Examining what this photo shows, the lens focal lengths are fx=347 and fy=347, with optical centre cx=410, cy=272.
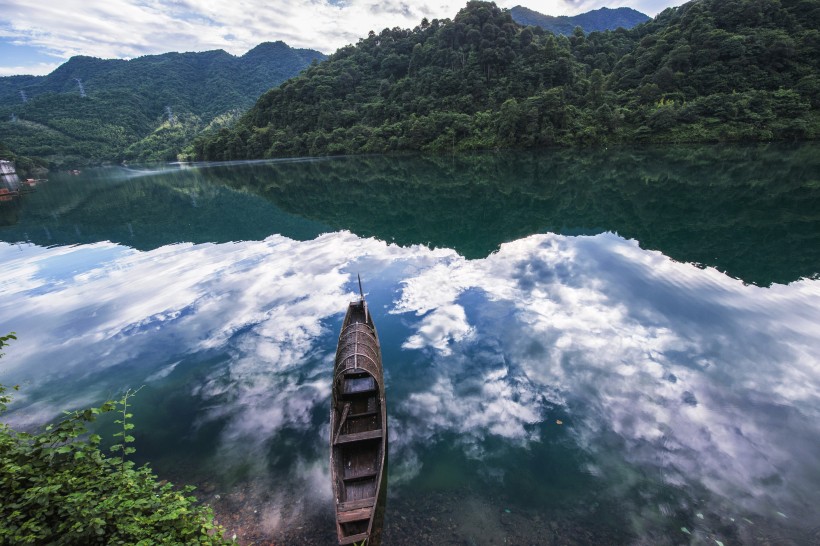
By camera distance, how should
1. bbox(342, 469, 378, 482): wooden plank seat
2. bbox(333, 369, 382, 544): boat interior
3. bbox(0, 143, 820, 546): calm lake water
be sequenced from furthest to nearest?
bbox(0, 143, 820, 546): calm lake water
bbox(342, 469, 378, 482): wooden plank seat
bbox(333, 369, 382, 544): boat interior

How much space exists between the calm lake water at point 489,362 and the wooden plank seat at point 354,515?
1.20m

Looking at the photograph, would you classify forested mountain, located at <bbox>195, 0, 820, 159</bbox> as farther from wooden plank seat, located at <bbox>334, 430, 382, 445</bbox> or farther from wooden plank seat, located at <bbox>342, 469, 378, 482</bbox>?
wooden plank seat, located at <bbox>342, 469, 378, 482</bbox>

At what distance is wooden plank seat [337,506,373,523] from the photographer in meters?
6.67

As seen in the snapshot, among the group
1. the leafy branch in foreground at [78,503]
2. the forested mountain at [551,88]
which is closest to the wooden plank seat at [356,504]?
the leafy branch in foreground at [78,503]

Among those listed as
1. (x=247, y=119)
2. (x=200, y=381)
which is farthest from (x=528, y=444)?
(x=247, y=119)

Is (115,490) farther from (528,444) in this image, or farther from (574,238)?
(574,238)

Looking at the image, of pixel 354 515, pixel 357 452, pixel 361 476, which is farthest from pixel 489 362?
pixel 354 515

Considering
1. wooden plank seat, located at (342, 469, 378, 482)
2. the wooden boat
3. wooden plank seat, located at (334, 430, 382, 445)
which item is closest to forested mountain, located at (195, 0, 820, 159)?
the wooden boat

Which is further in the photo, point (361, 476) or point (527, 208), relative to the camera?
point (527, 208)

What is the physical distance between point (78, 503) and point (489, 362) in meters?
11.3

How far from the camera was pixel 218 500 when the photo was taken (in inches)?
337

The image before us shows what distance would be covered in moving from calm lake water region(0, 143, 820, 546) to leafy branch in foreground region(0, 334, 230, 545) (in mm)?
2675

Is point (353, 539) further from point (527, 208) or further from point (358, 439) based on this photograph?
point (527, 208)

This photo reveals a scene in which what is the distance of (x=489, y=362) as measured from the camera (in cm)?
1316
